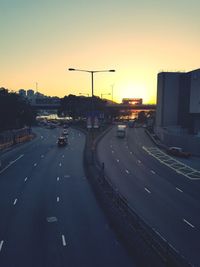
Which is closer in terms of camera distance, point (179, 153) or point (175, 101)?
point (179, 153)

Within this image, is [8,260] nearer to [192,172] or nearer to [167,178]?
[167,178]

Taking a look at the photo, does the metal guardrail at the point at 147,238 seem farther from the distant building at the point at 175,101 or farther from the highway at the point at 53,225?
the distant building at the point at 175,101

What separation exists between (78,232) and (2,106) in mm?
54698

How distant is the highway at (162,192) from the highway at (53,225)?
356 cm

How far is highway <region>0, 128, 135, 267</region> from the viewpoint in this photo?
660 inches

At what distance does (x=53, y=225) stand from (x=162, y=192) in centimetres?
1249

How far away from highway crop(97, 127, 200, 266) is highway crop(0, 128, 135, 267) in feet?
11.7

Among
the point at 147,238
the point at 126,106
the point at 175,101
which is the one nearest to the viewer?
the point at 147,238

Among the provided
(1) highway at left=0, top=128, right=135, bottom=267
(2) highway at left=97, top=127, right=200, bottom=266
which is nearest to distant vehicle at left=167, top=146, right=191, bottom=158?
(2) highway at left=97, top=127, right=200, bottom=266

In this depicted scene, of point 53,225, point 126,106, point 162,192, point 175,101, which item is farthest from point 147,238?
point 126,106

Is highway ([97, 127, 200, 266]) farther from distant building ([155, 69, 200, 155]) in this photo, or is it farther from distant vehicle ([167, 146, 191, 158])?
distant building ([155, 69, 200, 155])

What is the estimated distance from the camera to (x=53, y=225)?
2142cm

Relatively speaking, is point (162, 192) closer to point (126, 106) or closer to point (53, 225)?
point (53, 225)

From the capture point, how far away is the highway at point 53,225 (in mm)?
16766
